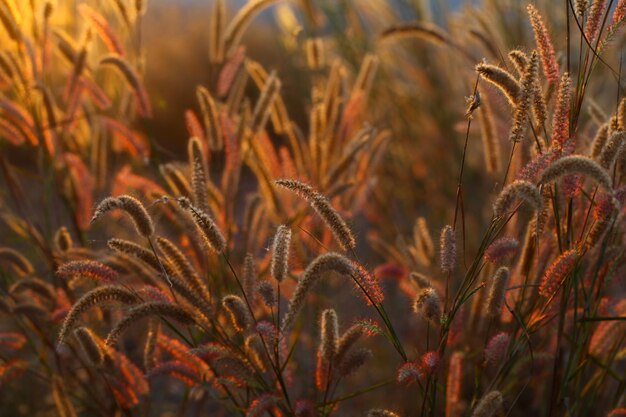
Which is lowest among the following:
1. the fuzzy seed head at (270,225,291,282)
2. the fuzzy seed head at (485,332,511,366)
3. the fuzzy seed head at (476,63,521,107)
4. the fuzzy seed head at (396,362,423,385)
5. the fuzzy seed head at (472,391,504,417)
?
the fuzzy seed head at (472,391,504,417)

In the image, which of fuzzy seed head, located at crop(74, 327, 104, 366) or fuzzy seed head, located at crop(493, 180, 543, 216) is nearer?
fuzzy seed head, located at crop(493, 180, 543, 216)

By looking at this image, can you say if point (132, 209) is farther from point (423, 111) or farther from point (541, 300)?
point (423, 111)

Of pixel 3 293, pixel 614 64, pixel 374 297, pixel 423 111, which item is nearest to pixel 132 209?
pixel 374 297

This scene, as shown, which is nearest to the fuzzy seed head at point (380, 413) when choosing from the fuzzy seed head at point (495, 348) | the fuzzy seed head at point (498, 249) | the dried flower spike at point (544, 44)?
the fuzzy seed head at point (495, 348)

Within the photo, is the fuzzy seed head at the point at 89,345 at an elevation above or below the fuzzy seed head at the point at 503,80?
below

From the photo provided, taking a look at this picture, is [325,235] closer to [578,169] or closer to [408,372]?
[408,372]

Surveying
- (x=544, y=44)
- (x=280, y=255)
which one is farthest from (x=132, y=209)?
(x=544, y=44)

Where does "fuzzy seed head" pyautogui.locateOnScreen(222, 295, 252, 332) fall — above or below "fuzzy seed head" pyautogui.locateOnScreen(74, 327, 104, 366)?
above

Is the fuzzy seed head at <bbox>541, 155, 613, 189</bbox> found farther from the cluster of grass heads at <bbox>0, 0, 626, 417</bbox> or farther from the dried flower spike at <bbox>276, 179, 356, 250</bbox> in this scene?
the dried flower spike at <bbox>276, 179, 356, 250</bbox>

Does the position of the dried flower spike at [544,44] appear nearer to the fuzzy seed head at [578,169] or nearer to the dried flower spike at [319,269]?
the fuzzy seed head at [578,169]

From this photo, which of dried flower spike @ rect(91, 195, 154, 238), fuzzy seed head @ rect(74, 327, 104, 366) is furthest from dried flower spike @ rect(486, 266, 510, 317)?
fuzzy seed head @ rect(74, 327, 104, 366)
